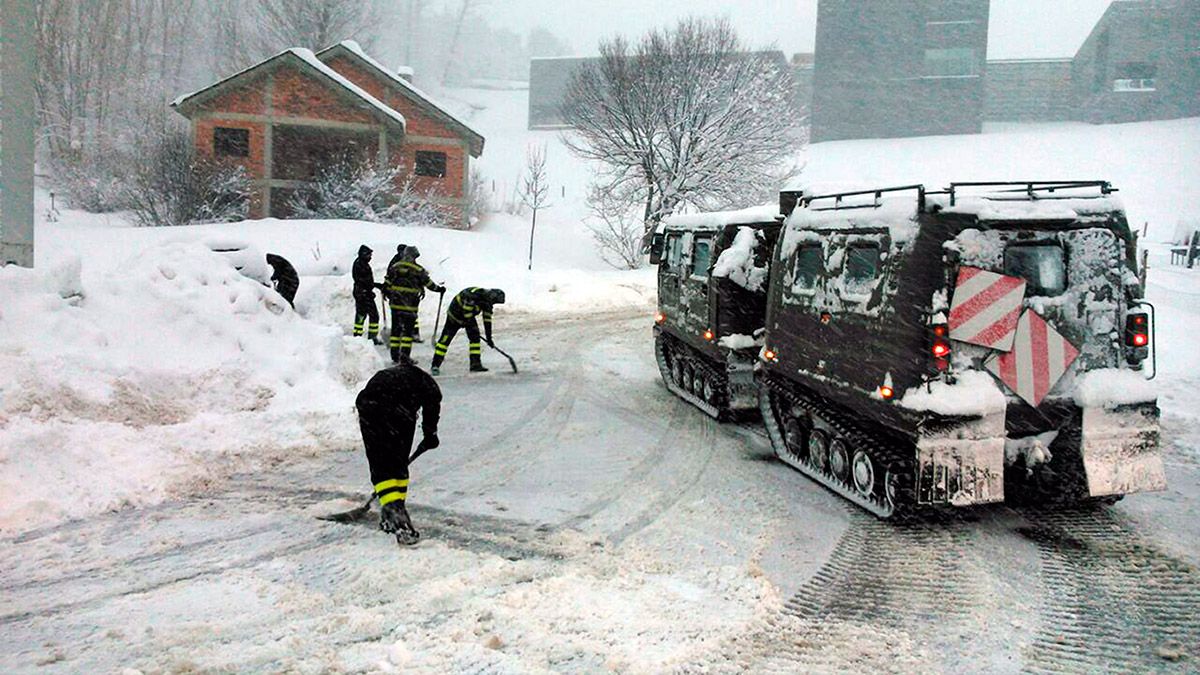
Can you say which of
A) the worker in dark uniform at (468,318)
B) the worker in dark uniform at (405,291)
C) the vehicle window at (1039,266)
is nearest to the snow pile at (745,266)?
the vehicle window at (1039,266)

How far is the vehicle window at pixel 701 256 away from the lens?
10.3m

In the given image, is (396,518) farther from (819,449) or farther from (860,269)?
(860,269)

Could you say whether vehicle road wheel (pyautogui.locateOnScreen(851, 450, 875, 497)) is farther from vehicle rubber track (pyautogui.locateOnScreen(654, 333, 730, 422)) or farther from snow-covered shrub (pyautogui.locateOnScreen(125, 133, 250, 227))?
snow-covered shrub (pyautogui.locateOnScreen(125, 133, 250, 227))

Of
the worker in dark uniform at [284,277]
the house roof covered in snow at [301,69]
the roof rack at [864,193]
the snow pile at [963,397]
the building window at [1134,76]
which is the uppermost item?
the building window at [1134,76]

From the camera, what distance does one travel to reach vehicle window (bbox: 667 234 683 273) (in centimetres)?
1151

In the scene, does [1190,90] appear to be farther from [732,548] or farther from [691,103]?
[732,548]

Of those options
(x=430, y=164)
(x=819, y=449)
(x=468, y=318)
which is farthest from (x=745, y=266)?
(x=430, y=164)

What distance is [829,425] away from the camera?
7.25 metres

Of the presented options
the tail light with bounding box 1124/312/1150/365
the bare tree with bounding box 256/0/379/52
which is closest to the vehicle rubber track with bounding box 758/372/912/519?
the tail light with bounding box 1124/312/1150/365

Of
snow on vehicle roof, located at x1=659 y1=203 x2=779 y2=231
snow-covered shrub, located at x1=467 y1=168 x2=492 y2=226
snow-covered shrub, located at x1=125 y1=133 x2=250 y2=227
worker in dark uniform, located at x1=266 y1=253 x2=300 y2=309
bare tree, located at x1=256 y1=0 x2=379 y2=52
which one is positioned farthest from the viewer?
bare tree, located at x1=256 y1=0 x2=379 y2=52

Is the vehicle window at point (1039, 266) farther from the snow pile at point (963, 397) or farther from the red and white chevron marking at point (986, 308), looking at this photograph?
the snow pile at point (963, 397)

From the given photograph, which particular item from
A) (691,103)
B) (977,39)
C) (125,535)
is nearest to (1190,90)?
(977,39)

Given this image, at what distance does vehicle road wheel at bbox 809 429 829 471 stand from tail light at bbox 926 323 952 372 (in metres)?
1.72

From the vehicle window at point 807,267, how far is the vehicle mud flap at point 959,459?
2.04 meters
